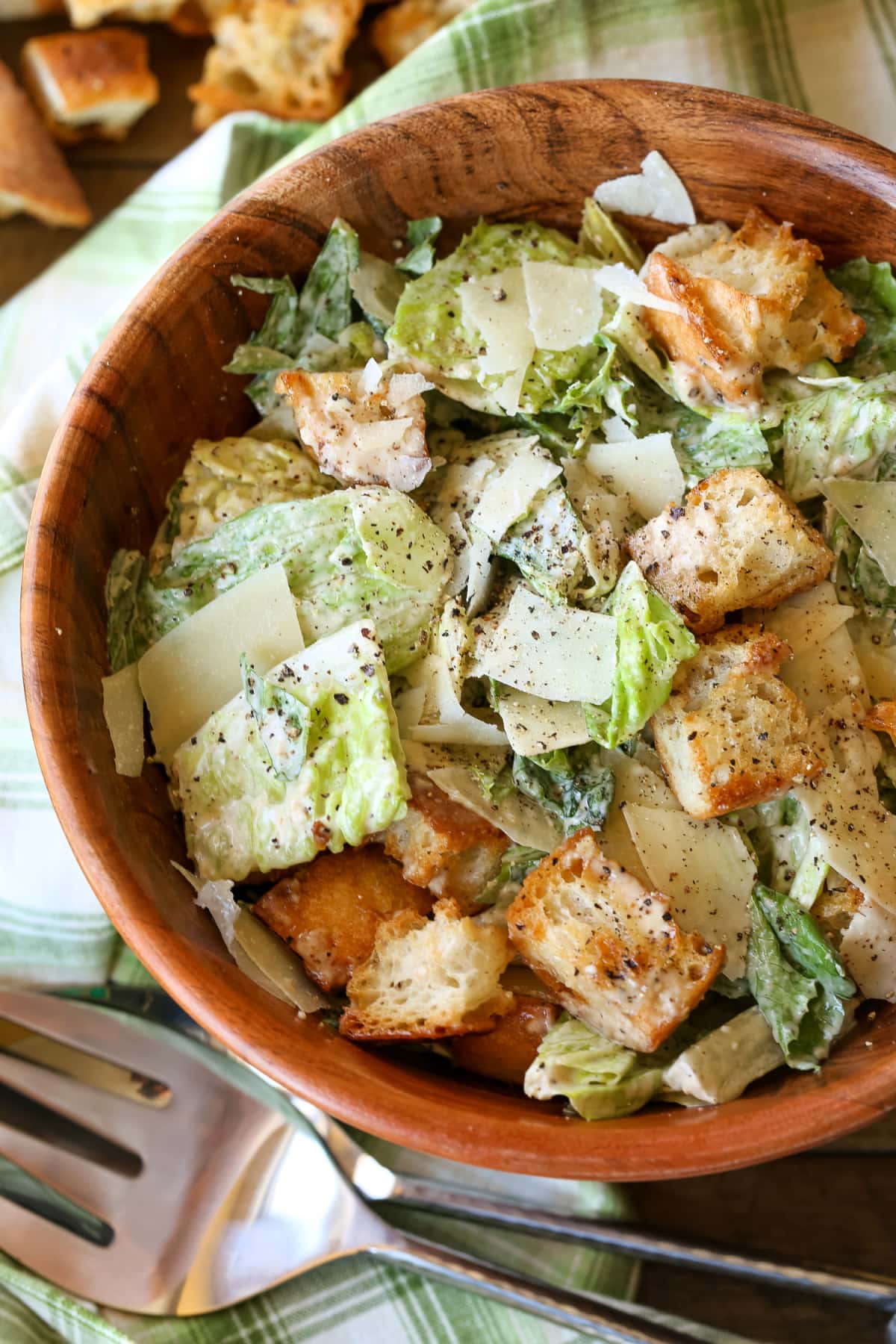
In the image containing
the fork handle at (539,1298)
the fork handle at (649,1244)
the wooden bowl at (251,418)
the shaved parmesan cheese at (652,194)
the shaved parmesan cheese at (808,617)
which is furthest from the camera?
the fork handle at (649,1244)

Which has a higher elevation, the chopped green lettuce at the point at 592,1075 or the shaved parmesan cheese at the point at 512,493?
the shaved parmesan cheese at the point at 512,493

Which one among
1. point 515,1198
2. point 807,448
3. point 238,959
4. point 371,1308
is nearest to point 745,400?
point 807,448

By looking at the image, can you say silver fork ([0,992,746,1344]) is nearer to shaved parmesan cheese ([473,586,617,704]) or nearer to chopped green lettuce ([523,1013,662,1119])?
chopped green lettuce ([523,1013,662,1119])

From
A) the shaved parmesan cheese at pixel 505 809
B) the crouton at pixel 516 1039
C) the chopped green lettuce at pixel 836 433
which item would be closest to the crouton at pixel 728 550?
the chopped green lettuce at pixel 836 433

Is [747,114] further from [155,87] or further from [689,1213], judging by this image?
[689,1213]

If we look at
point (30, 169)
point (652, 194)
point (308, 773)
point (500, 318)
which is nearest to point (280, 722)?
point (308, 773)

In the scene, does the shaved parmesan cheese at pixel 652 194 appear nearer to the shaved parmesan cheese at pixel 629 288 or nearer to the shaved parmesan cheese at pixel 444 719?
the shaved parmesan cheese at pixel 629 288

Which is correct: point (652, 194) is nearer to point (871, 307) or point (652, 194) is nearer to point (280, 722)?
point (871, 307)
